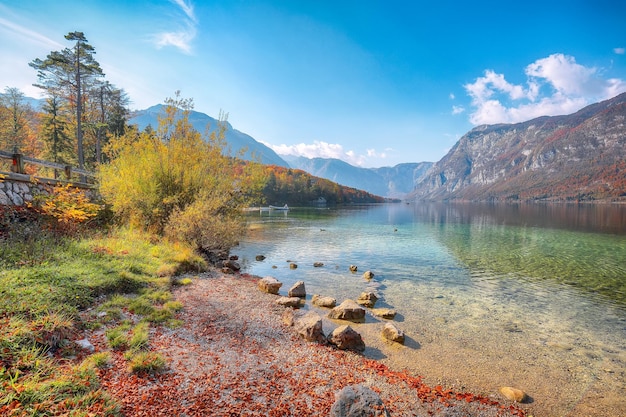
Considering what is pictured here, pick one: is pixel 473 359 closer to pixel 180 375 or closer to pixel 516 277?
pixel 180 375

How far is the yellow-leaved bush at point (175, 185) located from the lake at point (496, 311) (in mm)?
5085

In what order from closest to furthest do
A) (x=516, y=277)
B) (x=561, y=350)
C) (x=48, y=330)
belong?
(x=48, y=330) → (x=561, y=350) → (x=516, y=277)

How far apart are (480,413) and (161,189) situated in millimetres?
19494

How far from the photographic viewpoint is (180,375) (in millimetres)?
6625

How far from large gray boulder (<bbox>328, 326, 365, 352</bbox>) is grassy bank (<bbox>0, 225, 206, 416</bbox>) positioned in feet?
16.9

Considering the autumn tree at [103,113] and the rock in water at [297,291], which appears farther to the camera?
the autumn tree at [103,113]

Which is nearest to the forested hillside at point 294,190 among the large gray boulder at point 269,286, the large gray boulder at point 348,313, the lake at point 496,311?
the lake at point 496,311

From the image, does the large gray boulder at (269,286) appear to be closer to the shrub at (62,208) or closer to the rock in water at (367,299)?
the rock in water at (367,299)

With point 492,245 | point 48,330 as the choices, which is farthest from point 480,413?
point 492,245

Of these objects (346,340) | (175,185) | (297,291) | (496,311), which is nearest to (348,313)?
(346,340)

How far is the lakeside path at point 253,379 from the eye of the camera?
5.85 m

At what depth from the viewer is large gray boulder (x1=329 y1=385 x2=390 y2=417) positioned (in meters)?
5.55

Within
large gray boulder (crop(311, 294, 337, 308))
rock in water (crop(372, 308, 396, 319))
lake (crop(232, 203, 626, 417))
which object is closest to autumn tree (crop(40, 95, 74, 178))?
lake (crop(232, 203, 626, 417))

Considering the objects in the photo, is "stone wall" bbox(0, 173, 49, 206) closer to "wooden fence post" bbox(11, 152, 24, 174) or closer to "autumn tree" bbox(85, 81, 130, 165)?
"wooden fence post" bbox(11, 152, 24, 174)
